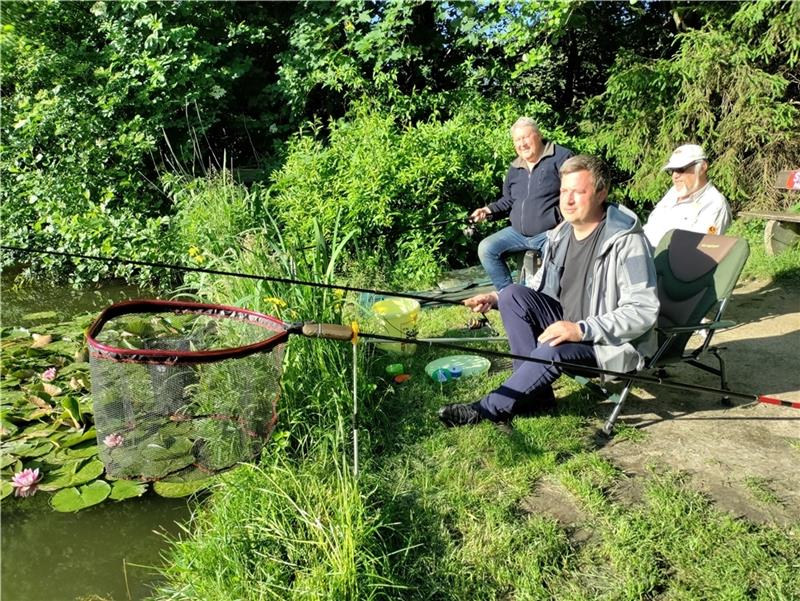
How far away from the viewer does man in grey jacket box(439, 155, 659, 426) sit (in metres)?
2.85

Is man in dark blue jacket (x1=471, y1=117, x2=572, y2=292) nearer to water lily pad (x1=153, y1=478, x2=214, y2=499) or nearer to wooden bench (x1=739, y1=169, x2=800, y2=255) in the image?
water lily pad (x1=153, y1=478, x2=214, y2=499)

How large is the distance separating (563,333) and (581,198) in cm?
71

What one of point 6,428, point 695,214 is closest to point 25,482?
point 6,428

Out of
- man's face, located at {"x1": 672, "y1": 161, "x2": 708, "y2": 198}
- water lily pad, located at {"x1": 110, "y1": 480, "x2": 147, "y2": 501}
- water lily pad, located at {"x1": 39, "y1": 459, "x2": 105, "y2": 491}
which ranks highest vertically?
man's face, located at {"x1": 672, "y1": 161, "x2": 708, "y2": 198}

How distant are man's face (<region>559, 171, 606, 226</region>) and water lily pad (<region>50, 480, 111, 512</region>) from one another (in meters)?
2.81

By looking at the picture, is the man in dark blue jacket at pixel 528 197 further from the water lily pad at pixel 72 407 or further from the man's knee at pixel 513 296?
the water lily pad at pixel 72 407

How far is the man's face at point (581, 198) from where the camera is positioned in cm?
295

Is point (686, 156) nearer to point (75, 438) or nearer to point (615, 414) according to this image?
point (615, 414)

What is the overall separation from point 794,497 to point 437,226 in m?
4.21

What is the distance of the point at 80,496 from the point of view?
301 cm

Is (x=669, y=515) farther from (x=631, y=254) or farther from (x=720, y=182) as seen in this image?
(x=720, y=182)

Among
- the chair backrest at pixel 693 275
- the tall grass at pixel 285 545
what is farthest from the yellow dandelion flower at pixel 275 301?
the chair backrest at pixel 693 275

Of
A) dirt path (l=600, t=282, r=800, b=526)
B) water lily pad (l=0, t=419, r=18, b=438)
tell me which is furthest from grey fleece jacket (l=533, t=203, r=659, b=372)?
water lily pad (l=0, t=419, r=18, b=438)

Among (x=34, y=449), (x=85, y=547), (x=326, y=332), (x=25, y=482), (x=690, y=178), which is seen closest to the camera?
(x=326, y=332)
